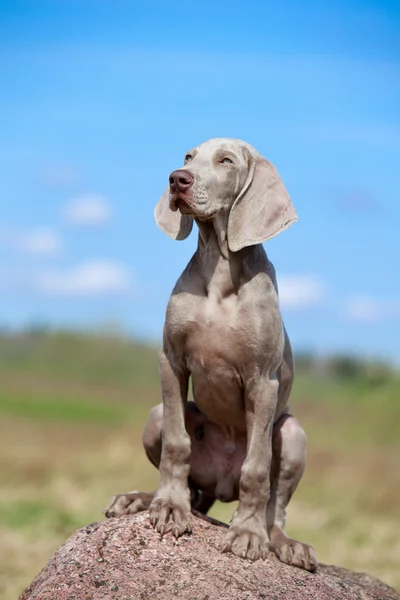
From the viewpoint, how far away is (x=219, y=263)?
557 cm

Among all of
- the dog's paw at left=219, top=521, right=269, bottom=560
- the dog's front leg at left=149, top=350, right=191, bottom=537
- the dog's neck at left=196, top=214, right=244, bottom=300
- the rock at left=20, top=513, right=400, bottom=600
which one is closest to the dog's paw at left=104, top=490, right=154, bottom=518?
the rock at left=20, top=513, right=400, bottom=600

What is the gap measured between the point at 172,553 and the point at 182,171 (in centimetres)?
249

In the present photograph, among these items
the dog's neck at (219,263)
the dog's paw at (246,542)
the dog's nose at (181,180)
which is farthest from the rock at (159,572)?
the dog's nose at (181,180)

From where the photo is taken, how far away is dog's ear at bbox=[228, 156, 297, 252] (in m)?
5.46

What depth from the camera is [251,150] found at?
567 cm

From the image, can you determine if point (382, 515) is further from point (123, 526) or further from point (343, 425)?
point (123, 526)

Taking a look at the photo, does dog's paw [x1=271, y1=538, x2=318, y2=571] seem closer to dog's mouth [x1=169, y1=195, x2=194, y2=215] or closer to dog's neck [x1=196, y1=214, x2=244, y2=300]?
dog's neck [x1=196, y1=214, x2=244, y2=300]

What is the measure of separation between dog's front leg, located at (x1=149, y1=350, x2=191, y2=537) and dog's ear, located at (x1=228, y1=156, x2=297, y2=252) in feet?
3.40

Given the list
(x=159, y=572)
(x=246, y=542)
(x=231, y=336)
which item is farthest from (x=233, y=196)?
(x=159, y=572)

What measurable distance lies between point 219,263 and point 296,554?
2100mm

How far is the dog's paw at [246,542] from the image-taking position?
5410 mm

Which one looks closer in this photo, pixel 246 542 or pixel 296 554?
pixel 246 542

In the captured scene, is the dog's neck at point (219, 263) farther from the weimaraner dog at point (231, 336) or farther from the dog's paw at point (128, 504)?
the dog's paw at point (128, 504)

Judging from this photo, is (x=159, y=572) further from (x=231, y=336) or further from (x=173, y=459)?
(x=231, y=336)
